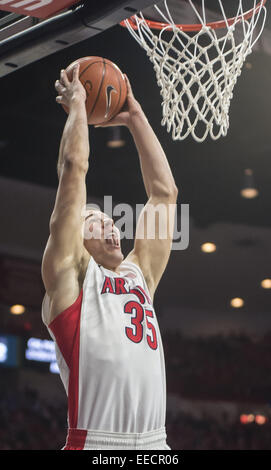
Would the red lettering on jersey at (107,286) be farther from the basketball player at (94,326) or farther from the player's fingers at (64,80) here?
the player's fingers at (64,80)

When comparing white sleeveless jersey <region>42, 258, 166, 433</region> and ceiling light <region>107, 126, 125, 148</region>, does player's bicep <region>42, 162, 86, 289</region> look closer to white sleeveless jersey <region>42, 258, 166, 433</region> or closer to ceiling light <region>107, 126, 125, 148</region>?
white sleeveless jersey <region>42, 258, 166, 433</region>

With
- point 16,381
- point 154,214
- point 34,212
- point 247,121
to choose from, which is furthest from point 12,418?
point 154,214

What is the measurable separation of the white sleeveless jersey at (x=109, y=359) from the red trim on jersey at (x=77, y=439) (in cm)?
2

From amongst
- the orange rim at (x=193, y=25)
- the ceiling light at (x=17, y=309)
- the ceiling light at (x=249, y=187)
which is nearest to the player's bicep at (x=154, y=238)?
the orange rim at (x=193, y=25)

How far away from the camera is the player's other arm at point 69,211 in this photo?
2998 millimetres

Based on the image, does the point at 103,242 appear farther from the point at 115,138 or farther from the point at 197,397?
the point at 197,397

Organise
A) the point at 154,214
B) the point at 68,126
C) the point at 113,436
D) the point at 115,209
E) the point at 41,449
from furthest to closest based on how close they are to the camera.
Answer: the point at 115,209, the point at 41,449, the point at 154,214, the point at 68,126, the point at 113,436

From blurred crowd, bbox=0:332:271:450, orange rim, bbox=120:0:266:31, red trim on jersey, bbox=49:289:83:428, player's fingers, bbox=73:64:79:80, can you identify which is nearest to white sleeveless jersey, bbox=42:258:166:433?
red trim on jersey, bbox=49:289:83:428

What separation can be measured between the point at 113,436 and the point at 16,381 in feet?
22.8

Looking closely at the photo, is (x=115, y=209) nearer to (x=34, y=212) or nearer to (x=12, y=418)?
(x=34, y=212)

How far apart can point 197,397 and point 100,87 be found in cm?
769

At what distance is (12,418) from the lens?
9.26 meters

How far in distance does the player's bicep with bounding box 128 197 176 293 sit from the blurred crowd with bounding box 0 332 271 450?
614 cm
